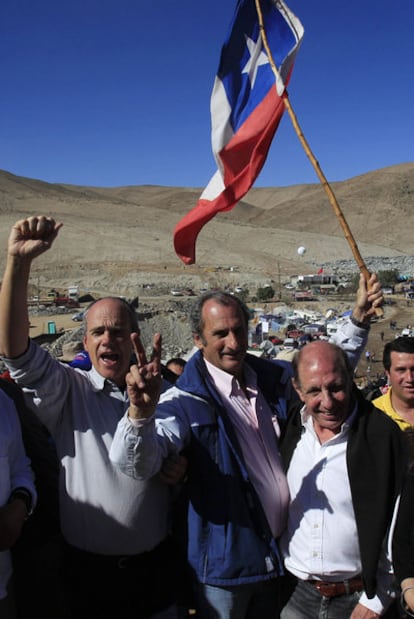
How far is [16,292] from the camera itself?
2352 mm

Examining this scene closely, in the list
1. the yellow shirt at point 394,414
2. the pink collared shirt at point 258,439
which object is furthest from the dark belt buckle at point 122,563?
the yellow shirt at point 394,414

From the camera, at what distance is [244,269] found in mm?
67062

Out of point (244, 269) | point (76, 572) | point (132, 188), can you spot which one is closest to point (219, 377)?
point (76, 572)

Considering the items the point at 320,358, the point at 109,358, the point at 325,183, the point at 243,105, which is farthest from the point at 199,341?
the point at 243,105

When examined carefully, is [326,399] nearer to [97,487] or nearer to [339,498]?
[339,498]

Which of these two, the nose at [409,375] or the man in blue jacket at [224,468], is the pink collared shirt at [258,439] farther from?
the nose at [409,375]

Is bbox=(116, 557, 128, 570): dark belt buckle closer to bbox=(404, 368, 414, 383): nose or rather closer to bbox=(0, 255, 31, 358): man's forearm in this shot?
bbox=(0, 255, 31, 358): man's forearm

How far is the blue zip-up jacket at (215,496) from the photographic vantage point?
248 cm

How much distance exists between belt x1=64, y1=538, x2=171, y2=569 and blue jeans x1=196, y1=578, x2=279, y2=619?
0.25 metres

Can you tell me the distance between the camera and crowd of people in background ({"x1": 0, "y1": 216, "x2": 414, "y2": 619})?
2.40 m

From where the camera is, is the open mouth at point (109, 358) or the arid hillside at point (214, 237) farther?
the arid hillside at point (214, 237)

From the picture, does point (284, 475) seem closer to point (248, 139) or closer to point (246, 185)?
point (246, 185)

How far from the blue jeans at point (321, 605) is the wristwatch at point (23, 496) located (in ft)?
4.29

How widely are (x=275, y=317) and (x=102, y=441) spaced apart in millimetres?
32759
